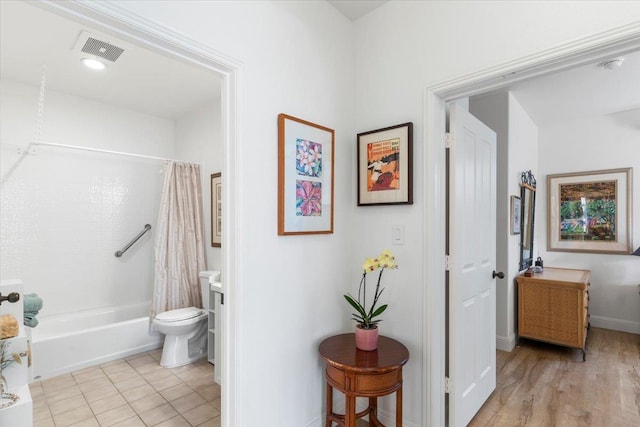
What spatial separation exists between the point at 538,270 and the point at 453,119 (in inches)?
113

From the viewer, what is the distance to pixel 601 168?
3.96 metres

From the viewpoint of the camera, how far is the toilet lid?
9.29 feet

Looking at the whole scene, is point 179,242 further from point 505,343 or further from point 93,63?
point 505,343

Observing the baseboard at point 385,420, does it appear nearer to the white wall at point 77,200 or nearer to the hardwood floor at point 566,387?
the hardwood floor at point 566,387

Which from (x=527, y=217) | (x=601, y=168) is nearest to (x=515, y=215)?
(x=527, y=217)

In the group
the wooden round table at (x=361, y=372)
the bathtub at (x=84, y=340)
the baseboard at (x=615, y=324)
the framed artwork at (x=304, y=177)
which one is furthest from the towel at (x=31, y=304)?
the baseboard at (x=615, y=324)

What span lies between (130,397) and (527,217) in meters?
4.46

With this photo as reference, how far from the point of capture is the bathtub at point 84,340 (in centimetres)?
265

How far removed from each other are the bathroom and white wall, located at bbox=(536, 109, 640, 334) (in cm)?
431

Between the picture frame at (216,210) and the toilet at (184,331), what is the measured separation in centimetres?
41

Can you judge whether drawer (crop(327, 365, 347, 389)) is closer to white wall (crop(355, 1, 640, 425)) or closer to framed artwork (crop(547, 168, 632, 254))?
white wall (crop(355, 1, 640, 425))

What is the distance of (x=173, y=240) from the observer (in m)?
3.28

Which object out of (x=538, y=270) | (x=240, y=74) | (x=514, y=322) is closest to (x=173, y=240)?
(x=240, y=74)

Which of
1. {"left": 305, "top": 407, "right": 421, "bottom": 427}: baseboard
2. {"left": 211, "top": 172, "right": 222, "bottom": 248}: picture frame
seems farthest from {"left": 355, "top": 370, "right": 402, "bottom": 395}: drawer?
{"left": 211, "top": 172, "right": 222, "bottom": 248}: picture frame
